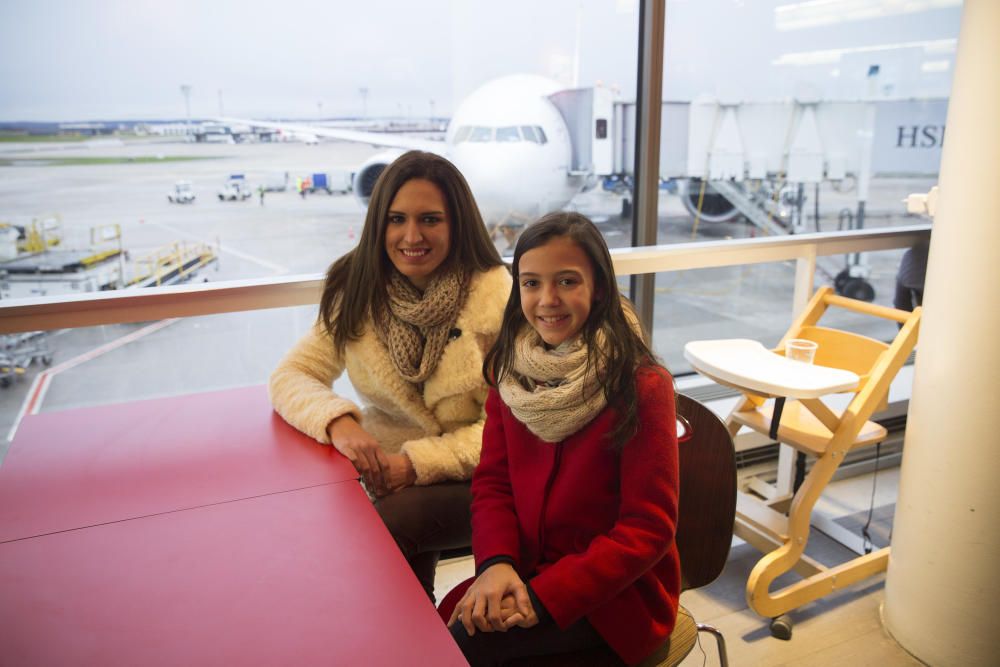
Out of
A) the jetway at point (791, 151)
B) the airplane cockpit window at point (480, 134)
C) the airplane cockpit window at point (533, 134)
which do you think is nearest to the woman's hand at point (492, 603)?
the jetway at point (791, 151)

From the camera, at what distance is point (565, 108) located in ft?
14.7

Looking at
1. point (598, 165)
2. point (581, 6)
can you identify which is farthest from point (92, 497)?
point (598, 165)

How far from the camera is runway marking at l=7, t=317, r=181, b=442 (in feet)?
9.13

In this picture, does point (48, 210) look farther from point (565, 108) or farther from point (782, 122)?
point (782, 122)

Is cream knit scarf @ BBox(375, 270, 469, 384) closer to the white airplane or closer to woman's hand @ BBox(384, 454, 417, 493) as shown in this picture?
woman's hand @ BBox(384, 454, 417, 493)

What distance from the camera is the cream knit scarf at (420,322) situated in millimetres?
1614

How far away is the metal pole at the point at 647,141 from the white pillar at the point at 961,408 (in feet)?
3.82

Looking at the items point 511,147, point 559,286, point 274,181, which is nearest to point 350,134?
point 274,181

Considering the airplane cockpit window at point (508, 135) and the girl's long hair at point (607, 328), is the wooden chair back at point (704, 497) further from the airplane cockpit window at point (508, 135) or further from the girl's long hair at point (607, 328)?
the airplane cockpit window at point (508, 135)

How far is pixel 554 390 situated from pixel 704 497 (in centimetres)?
42

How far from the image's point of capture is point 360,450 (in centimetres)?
140

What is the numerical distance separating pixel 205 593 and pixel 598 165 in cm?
326

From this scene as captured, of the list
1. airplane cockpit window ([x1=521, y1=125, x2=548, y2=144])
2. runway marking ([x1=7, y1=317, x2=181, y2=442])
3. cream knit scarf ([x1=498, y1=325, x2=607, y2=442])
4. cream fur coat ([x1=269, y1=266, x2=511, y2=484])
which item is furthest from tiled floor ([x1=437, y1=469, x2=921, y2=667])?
airplane cockpit window ([x1=521, y1=125, x2=548, y2=144])

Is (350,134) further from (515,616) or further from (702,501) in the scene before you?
(515,616)
